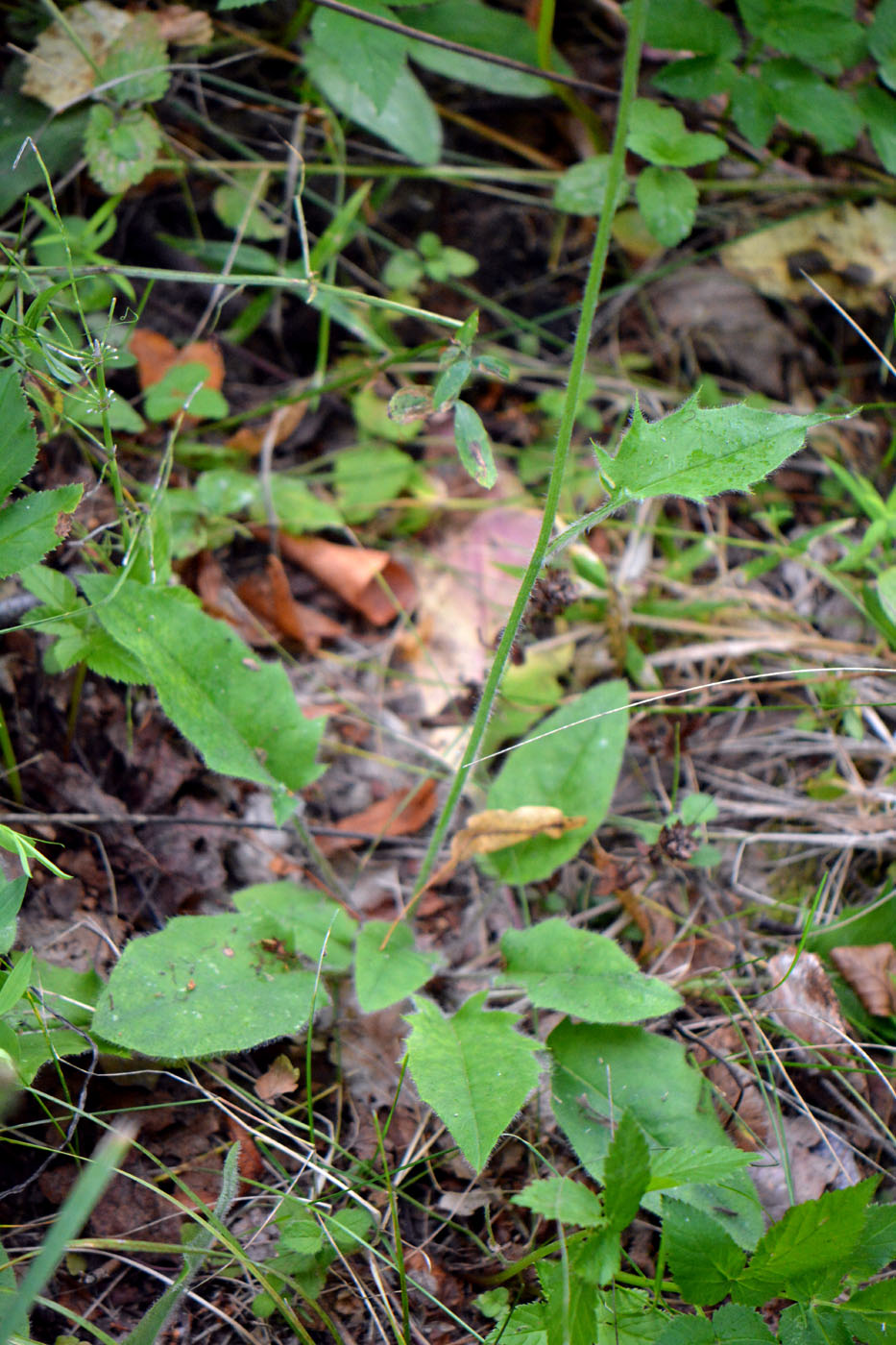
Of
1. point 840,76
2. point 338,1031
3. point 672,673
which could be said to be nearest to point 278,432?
point 672,673

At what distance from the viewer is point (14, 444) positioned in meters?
1.30

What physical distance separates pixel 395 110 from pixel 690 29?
0.71 m

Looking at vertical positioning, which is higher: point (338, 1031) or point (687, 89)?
point (687, 89)

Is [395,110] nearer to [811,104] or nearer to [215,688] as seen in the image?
[811,104]

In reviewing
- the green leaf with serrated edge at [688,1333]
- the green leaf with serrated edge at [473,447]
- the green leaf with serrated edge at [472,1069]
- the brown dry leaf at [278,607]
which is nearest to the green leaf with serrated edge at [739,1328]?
the green leaf with serrated edge at [688,1333]

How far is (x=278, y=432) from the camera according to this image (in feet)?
7.19

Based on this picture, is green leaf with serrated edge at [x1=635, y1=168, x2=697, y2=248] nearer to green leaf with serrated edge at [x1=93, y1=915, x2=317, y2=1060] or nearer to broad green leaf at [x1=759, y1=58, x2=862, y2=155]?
broad green leaf at [x1=759, y1=58, x2=862, y2=155]

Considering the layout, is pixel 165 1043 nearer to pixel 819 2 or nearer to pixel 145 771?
pixel 145 771

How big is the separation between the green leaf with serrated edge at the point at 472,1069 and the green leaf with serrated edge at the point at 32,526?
3.01ft

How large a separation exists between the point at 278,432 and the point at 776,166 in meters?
1.60

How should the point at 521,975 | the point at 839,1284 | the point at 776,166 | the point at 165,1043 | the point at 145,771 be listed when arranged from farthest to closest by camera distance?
the point at 776,166 < the point at 145,771 < the point at 521,975 < the point at 165,1043 < the point at 839,1284

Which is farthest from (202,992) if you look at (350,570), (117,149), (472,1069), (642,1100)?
(117,149)

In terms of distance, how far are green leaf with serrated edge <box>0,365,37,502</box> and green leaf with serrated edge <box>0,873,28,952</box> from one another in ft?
1.88

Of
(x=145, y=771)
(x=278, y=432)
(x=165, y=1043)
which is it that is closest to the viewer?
(x=165, y=1043)
